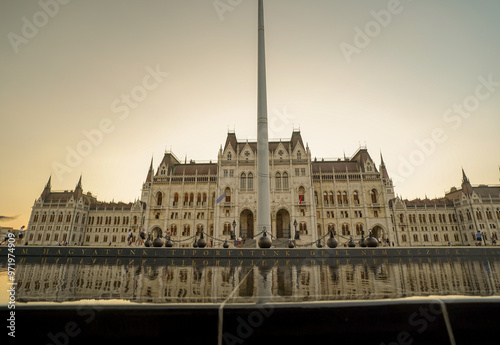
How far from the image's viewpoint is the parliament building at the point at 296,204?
48.4 metres

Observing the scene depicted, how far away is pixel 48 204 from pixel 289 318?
313 feet

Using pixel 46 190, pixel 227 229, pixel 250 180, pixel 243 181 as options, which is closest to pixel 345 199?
pixel 250 180

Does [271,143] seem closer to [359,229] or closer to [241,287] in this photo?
[359,229]

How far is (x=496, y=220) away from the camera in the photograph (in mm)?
65000

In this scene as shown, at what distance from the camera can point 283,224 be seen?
49594mm

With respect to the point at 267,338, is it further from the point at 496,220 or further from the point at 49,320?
the point at 496,220

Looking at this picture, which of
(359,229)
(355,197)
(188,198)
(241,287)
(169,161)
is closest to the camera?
(241,287)

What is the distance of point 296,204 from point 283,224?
4.80 m

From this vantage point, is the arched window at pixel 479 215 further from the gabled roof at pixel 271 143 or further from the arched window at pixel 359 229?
the gabled roof at pixel 271 143

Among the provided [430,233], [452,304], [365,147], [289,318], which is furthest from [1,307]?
[430,233]

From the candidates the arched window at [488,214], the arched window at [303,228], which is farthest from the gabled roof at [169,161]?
the arched window at [488,214]

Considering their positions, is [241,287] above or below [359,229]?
below

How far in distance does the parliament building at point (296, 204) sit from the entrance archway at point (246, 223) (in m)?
0.19

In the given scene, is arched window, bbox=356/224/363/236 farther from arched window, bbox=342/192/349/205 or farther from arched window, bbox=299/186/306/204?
arched window, bbox=299/186/306/204
